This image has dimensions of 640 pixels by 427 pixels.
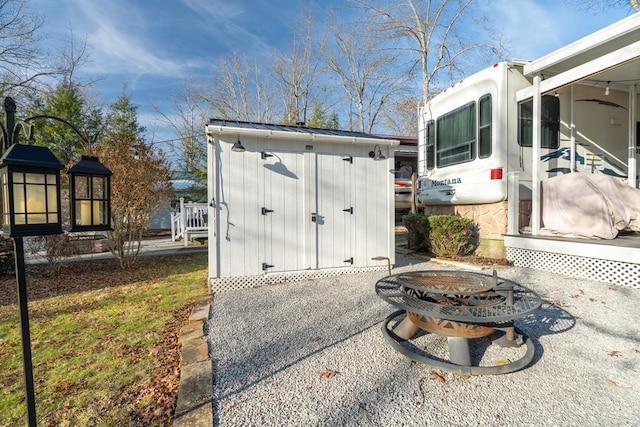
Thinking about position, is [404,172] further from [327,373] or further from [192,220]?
[327,373]

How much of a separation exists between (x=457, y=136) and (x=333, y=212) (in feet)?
11.5

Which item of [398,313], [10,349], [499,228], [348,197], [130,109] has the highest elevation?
[130,109]

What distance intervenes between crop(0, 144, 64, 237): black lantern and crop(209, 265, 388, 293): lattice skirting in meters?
3.00

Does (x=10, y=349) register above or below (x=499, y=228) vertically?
below

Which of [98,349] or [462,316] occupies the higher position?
[462,316]

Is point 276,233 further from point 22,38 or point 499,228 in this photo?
point 22,38

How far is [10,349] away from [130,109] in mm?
14282

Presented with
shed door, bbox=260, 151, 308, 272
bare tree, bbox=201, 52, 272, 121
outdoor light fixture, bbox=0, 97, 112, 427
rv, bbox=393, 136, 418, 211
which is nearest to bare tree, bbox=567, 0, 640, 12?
rv, bbox=393, 136, 418, 211

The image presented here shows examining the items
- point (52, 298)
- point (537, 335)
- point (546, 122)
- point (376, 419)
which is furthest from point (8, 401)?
point (546, 122)

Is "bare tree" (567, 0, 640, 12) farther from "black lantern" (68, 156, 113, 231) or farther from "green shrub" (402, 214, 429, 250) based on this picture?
"black lantern" (68, 156, 113, 231)

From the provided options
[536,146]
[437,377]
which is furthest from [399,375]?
[536,146]

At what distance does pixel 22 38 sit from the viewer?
30.9 ft

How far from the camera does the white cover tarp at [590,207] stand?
4.33m

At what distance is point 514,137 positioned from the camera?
541 cm
